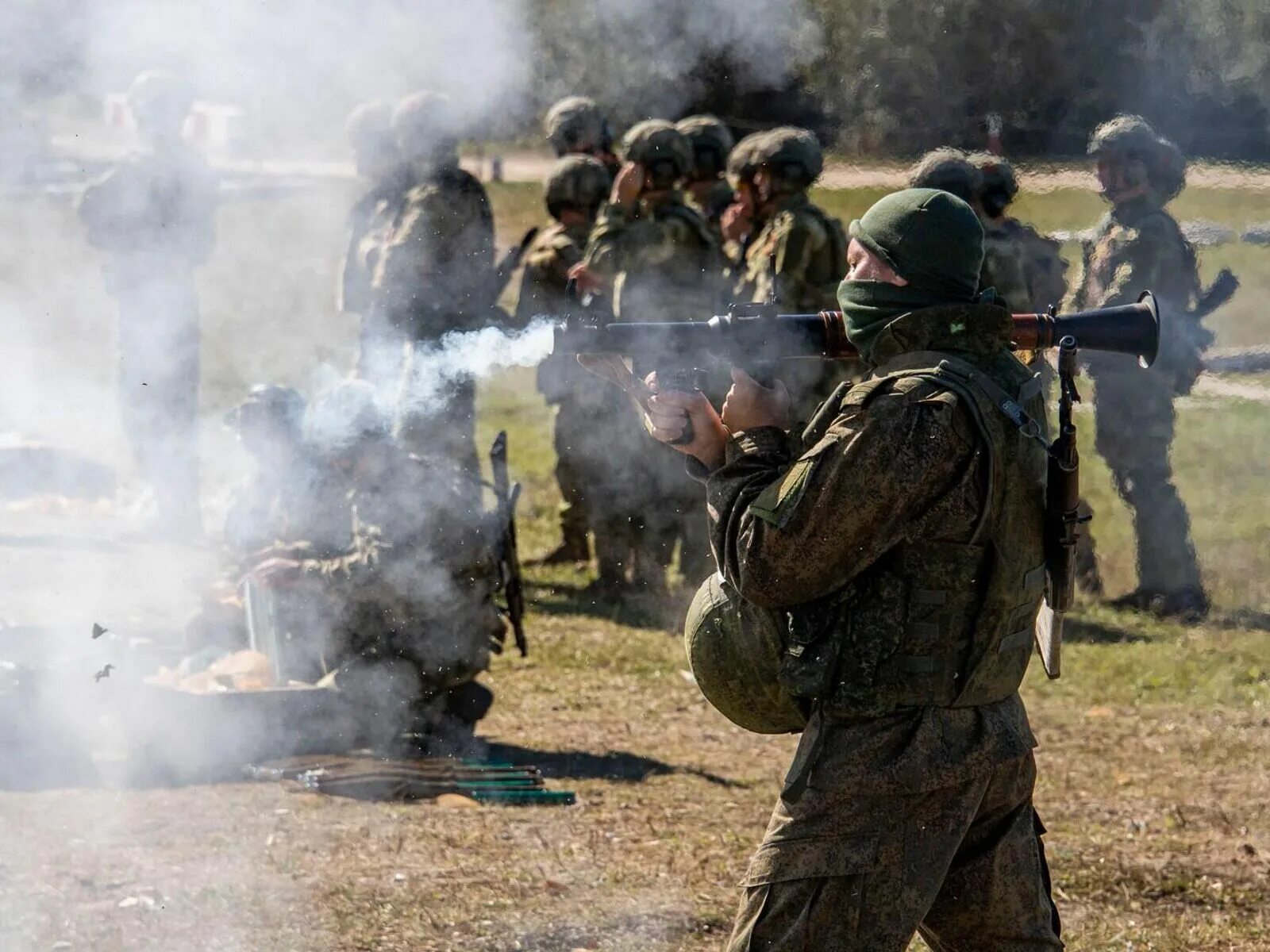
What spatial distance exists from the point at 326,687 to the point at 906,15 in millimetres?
3561

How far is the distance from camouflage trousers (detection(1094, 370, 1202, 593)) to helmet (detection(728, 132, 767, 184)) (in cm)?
218

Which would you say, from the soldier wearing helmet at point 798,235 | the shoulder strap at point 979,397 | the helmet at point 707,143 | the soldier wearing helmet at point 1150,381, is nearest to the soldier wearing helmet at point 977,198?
the soldier wearing helmet at point 1150,381

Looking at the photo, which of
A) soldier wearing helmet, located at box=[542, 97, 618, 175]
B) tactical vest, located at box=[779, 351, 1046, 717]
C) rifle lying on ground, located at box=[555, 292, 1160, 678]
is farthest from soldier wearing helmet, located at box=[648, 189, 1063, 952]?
soldier wearing helmet, located at box=[542, 97, 618, 175]

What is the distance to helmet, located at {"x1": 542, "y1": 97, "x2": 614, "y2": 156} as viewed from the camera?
9.79 m

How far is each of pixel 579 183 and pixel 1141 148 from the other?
308 centimetres

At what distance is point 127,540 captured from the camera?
9141 mm

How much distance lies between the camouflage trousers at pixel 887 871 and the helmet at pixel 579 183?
6.66 metres

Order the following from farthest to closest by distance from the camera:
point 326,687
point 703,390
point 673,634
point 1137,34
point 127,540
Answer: point 127,540, point 673,634, point 1137,34, point 326,687, point 703,390

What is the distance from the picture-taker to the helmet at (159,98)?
7.93m

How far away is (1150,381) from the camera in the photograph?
8867mm

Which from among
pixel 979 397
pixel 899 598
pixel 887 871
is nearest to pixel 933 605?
pixel 899 598

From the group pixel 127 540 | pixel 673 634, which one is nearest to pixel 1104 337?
pixel 673 634

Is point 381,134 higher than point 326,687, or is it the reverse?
point 381,134

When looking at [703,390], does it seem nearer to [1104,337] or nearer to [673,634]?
[1104,337]
